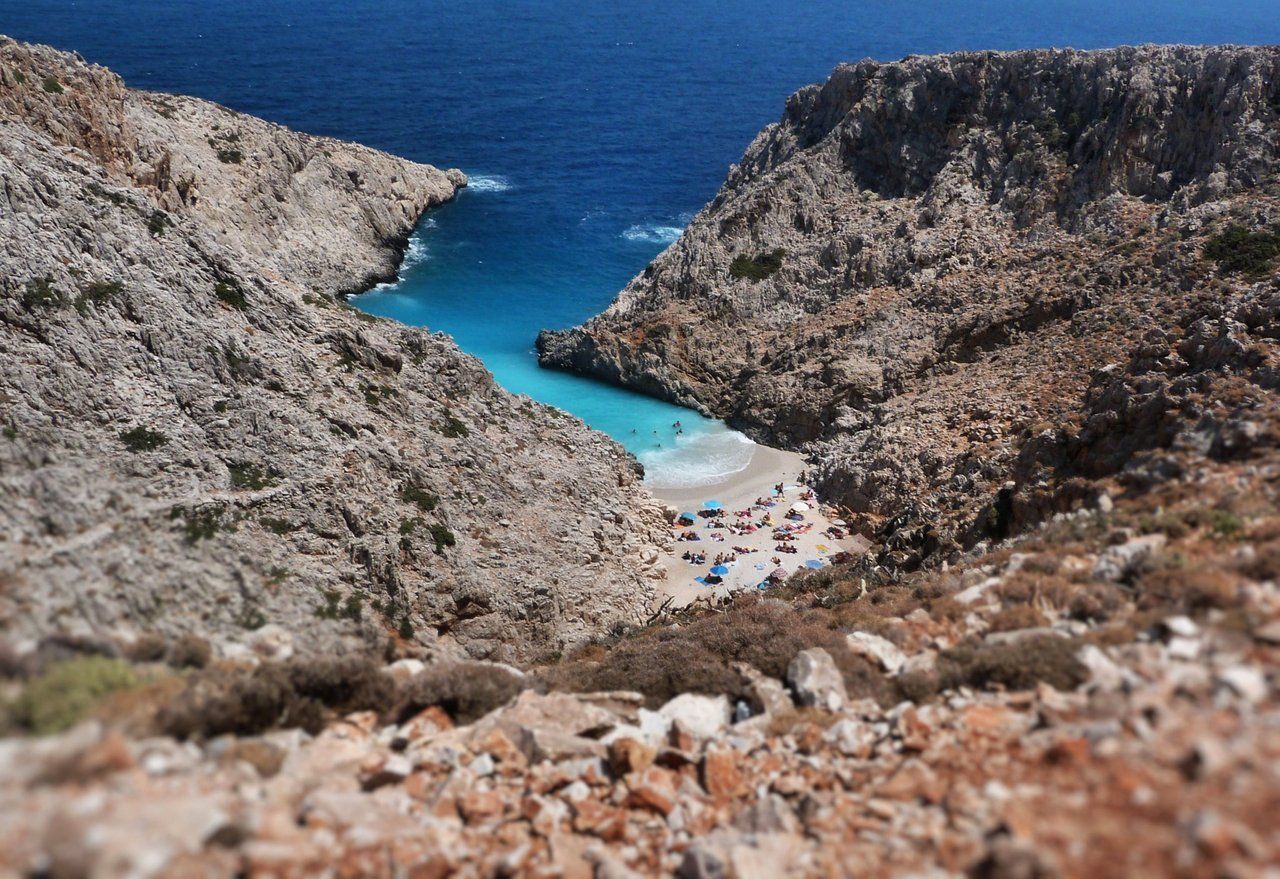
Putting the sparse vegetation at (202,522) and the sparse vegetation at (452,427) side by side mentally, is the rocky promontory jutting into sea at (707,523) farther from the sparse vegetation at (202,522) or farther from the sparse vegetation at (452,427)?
the sparse vegetation at (452,427)

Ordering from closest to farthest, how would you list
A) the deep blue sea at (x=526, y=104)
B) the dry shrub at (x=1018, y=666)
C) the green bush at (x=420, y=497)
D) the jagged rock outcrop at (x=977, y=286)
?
the dry shrub at (x=1018, y=666)
the green bush at (x=420, y=497)
the jagged rock outcrop at (x=977, y=286)
the deep blue sea at (x=526, y=104)

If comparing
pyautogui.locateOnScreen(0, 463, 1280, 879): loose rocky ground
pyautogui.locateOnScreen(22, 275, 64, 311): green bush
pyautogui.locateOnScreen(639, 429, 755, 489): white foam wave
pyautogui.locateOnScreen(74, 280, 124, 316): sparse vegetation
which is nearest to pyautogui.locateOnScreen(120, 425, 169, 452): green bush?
pyautogui.locateOnScreen(74, 280, 124, 316): sparse vegetation

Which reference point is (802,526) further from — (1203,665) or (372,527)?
(1203,665)

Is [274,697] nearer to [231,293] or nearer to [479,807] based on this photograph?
[479,807]

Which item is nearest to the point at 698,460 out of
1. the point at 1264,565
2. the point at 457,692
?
the point at 457,692

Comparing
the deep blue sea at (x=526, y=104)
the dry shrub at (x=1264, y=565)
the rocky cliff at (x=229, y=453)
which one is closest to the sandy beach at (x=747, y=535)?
the deep blue sea at (x=526, y=104)

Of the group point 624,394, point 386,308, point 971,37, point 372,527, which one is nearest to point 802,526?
point 624,394

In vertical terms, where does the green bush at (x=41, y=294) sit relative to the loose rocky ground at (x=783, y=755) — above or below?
above
